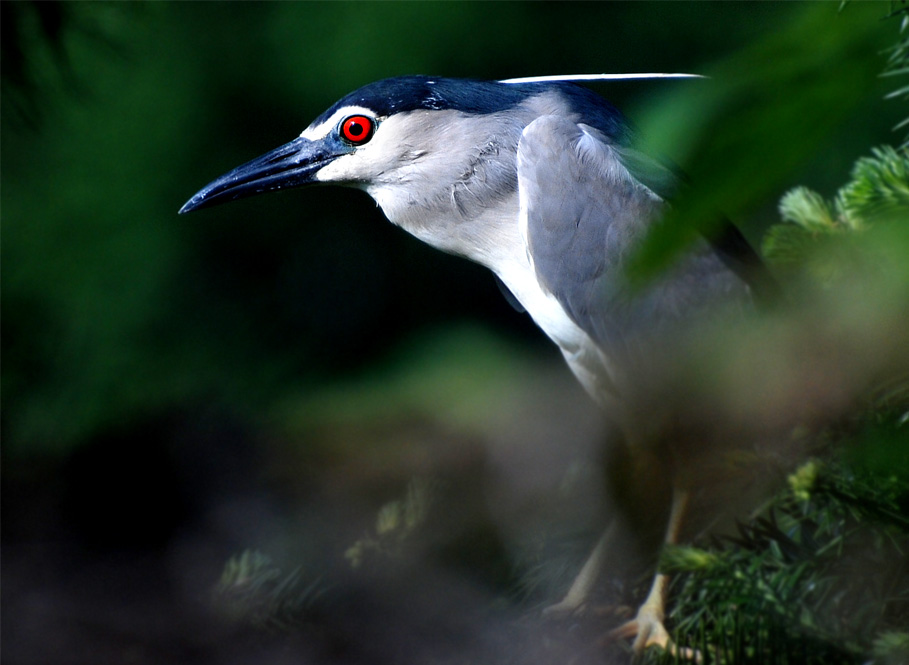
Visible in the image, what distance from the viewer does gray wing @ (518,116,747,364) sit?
69cm

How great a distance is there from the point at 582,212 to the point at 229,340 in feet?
3.50

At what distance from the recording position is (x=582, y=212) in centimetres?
70

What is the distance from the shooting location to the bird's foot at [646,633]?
2.03ft

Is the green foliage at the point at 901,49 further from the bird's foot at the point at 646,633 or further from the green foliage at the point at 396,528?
the green foliage at the point at 396,528

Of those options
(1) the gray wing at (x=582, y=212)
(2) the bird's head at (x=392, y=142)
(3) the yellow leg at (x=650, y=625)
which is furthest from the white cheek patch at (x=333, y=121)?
(3) the yellow leg at (x=650, y=625)

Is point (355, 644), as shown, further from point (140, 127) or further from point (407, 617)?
point (140, 127)

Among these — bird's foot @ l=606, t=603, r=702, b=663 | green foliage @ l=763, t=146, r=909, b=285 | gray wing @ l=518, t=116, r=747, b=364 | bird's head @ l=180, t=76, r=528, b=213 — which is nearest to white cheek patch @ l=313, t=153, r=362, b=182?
bird's head @ l=180, t=76, r=528, b=213

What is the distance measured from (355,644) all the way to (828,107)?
2.77 ft

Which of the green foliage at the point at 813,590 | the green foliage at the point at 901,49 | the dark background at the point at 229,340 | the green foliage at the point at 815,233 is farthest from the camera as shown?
the dark background at the point at 229,340

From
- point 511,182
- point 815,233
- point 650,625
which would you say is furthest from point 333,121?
point 650,625

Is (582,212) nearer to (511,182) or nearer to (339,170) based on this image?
(511,182)

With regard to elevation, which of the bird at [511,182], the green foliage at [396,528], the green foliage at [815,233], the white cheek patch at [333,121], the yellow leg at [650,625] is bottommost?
the yellow leg at [650,625]

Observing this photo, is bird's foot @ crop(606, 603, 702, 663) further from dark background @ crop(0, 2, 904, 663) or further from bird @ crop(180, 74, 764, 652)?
dark background @ crop(0, 2, 904, 663)

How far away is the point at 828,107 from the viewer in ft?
0.24
